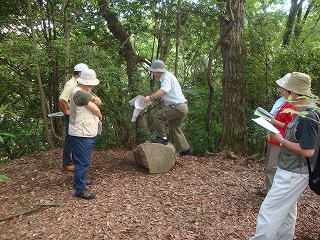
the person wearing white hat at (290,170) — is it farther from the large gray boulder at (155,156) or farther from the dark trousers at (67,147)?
the dark trousers at (67,147)

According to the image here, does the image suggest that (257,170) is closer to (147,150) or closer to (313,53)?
(147,150)

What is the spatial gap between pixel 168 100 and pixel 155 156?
3.66 ft

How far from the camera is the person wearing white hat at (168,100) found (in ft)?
17.2

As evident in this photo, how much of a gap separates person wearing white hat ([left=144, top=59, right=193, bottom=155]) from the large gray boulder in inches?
10.2

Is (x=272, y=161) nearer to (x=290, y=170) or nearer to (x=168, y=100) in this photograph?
(x=290, y=170)

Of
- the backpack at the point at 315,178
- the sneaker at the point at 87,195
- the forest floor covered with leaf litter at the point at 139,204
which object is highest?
the backpack at the point at 315,178

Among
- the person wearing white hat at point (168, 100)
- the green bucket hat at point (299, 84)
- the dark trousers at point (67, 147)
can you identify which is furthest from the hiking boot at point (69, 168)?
the green bucket hat at point (299, 84)

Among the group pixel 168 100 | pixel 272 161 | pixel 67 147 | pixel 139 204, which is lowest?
pixel 139 204

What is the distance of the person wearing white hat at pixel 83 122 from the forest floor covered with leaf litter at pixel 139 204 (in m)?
0.49

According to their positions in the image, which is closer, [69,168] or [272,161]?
[272,161]

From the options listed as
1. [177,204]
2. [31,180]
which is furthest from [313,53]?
[31,180]

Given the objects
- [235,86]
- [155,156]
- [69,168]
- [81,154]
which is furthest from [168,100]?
[235,86]

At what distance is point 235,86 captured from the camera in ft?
24.5

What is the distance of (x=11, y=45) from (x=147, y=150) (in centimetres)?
357
